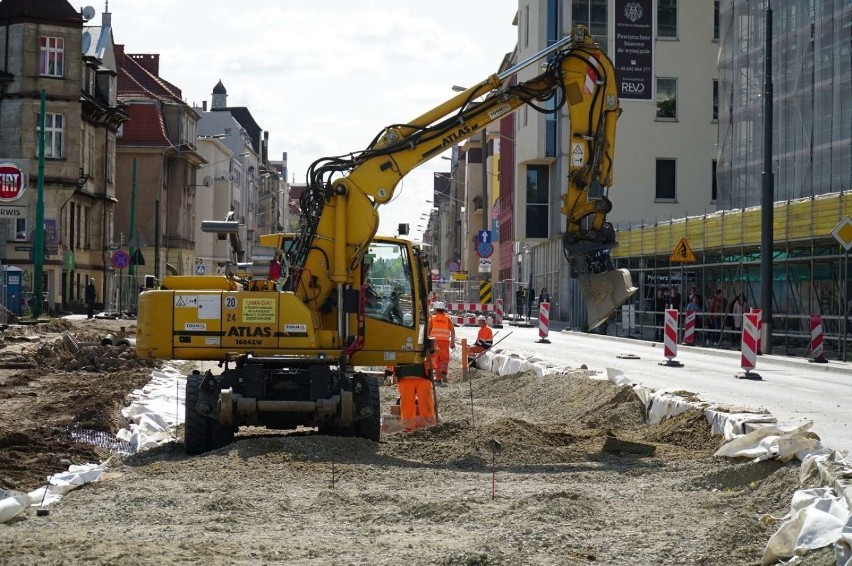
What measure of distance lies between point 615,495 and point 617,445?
306 cm

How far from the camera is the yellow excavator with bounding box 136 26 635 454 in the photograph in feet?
45.3

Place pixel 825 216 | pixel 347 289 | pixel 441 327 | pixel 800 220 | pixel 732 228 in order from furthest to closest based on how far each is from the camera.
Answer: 1. pixel 732 228
2. pixel 800 220
3. pixel 825 216
4. pixel 441 327
5. pixel 347 289

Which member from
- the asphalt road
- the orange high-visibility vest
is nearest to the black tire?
the asphalt road

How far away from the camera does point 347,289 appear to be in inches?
573

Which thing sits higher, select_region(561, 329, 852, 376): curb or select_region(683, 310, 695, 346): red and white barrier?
select_region(683, 310, 695, 346): red and white barrier

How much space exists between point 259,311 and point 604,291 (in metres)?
3.91

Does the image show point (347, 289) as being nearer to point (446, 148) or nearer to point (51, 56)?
point (446, 148)

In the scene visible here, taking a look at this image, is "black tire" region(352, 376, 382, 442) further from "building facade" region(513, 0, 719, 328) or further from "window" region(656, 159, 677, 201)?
"window" region(656, 159, 677, 201)

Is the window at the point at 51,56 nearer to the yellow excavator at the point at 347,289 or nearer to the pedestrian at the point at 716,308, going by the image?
the pedestrian at the point at 716,308

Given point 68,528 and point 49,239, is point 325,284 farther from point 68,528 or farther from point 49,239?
point 49,239

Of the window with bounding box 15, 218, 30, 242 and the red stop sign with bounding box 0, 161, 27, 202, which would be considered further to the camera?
the window with bounding box 15, 218, 30, 242

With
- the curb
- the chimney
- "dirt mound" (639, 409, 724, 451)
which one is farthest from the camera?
the chimney

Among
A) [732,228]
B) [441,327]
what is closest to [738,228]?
[732,228]

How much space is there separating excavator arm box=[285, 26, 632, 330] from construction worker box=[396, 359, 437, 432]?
2.15 meters
